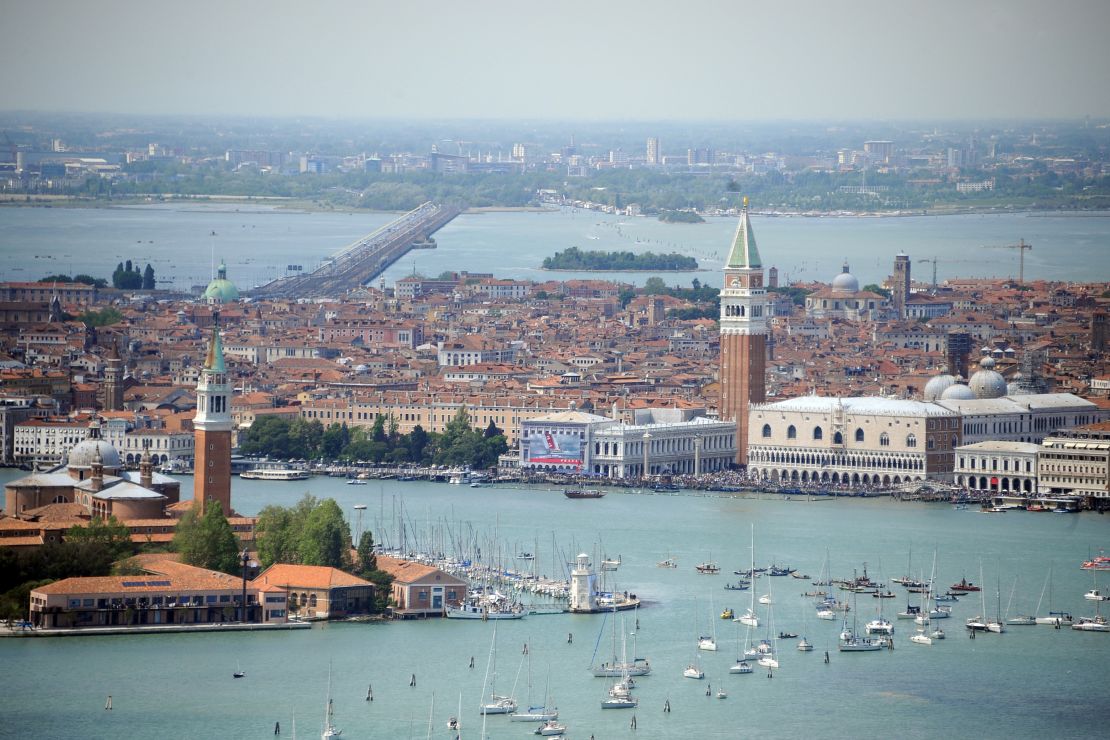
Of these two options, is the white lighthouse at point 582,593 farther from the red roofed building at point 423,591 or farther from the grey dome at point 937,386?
the grey dome at point 937,386

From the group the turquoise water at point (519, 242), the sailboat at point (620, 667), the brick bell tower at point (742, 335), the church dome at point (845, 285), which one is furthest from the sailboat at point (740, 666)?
the turquoise water at point (519, 242)

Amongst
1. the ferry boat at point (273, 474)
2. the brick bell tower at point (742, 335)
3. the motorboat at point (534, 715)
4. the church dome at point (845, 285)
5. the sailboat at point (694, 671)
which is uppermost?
the church dome at point (845, 285)

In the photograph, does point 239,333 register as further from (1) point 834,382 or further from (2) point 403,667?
(2) point 403,667

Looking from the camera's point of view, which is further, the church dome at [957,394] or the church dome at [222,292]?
the church dome at [222,292]

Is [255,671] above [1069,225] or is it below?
below

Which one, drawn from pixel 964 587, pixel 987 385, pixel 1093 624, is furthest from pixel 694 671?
pixel 987 385

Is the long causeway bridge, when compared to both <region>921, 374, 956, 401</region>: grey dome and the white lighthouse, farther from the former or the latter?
the white lighthouse

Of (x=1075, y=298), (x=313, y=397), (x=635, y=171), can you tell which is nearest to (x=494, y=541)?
(x=313, y=397)

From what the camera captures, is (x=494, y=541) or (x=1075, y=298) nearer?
(x=494, y=541)
